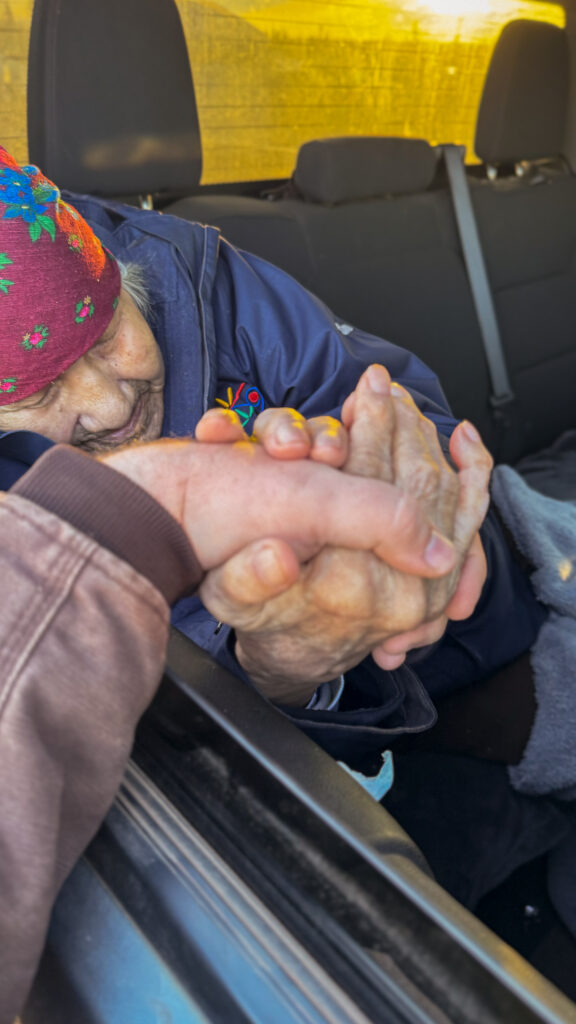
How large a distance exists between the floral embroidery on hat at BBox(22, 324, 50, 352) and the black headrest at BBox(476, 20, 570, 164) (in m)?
1.91

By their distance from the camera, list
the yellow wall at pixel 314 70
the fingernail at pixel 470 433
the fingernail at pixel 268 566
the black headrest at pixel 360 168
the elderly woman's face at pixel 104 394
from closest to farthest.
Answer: the fingernail at pixel 268 566 < the fingernail at pixel 470 433 < the elderly woman's face at pixel 104 394 < the yellow wall at pixel 314 70 < the black headrest at pixel 360 168

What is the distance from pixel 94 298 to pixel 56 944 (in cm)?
66

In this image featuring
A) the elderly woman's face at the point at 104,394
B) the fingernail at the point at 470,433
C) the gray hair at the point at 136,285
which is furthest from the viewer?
the gray hair at the point at 136,285

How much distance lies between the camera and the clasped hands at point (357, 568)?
628 millimetres

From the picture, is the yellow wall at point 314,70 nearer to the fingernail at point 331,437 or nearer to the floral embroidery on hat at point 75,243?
the floral embroidery on hat at point 75,243

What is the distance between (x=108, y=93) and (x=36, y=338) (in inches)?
32.0

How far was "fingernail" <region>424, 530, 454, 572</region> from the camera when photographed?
0.65 metres

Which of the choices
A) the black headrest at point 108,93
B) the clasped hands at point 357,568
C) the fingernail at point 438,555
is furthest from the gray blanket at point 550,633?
the black headrest at point 108,93

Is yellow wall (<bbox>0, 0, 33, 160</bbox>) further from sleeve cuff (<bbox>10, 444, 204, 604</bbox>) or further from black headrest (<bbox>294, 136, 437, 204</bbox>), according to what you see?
sleeve cuff (<bbox>10, 444, 204, 604</bbox>)

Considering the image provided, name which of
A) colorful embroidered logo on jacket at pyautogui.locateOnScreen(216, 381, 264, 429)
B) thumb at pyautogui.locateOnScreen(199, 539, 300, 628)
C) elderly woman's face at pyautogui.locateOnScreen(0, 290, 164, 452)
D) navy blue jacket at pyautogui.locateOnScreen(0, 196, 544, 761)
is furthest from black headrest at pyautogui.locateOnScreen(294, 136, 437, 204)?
thumb at pyautogui.locateOnScreen(199, 539, 300, 628)

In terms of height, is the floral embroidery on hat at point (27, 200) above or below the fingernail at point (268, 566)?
above

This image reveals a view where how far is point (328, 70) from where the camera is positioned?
7.07 ft

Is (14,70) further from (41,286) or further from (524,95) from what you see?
(524,95)

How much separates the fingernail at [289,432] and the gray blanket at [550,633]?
617mm
